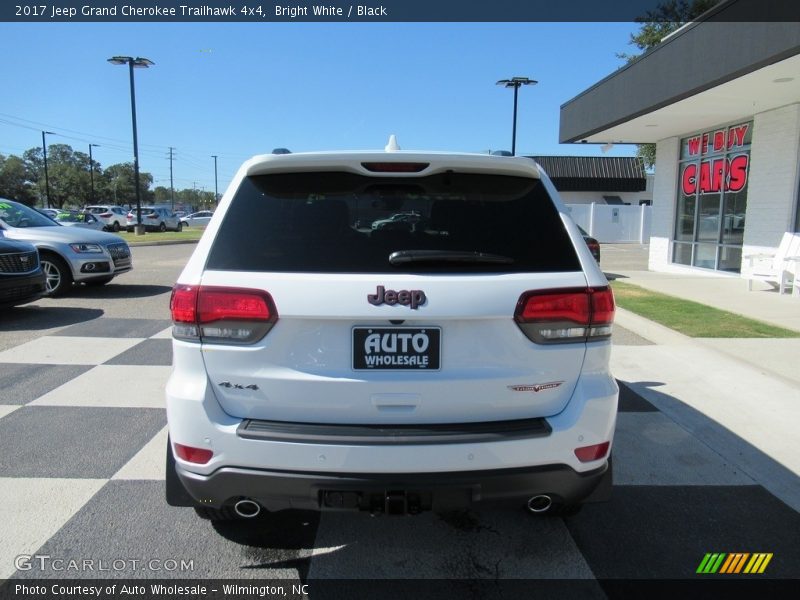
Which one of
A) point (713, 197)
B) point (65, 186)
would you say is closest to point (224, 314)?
point (713, 197)

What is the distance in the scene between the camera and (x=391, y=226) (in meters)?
2.50

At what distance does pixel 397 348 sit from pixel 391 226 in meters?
0.56

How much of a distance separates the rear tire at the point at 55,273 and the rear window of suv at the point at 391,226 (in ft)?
29.0

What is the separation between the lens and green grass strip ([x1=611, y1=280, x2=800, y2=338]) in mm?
7574

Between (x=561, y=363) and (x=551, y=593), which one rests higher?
(x=561, y=363)

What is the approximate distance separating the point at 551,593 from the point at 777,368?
15.5ft

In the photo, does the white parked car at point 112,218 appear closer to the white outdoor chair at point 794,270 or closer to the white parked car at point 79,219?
the white parked car at point 79,219

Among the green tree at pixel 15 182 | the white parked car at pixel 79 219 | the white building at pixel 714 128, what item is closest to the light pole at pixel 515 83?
the white building at pixel 714 128

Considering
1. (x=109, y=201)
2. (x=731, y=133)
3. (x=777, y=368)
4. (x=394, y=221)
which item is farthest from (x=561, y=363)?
(x=109, y=201)

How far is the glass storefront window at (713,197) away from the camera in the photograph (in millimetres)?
13125

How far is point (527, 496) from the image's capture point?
231cm

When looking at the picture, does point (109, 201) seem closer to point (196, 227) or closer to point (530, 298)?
point (196, 227)

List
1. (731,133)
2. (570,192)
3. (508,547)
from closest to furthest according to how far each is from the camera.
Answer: (508,547), (731,133), (570,192)

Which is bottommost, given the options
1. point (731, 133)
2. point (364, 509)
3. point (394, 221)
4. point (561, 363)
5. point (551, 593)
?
point (551, 593)
